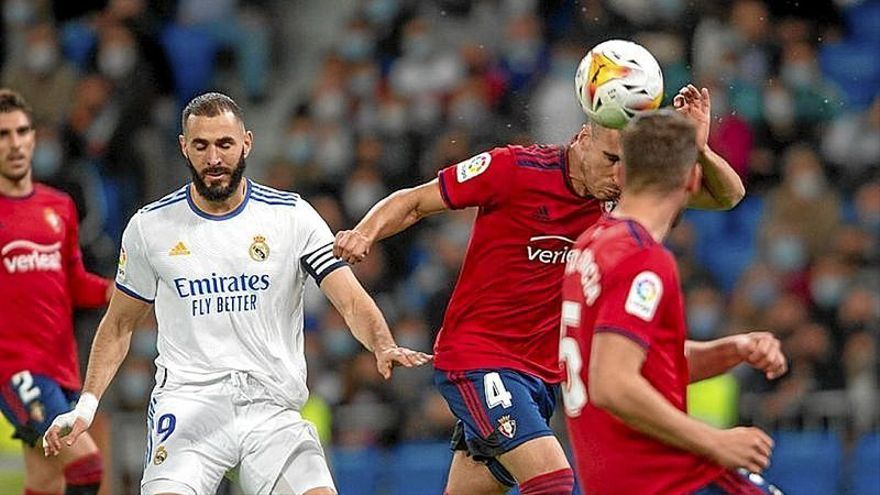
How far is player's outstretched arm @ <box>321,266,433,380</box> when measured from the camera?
25.4 feet

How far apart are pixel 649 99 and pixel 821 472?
6644 mm

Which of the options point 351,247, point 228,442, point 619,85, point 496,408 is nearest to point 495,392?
point 496,408

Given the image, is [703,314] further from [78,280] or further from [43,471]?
[43,471]

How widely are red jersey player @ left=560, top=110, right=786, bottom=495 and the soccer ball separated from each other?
154 centimetres

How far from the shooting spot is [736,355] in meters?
6.73

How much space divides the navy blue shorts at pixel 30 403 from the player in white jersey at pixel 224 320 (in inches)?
83.1

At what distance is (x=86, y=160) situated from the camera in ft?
52.6

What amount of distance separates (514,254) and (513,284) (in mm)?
141

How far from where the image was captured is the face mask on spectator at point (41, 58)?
17234 mm

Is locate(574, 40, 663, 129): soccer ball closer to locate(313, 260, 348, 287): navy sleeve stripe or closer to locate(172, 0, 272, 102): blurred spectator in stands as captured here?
locate(313, 260, 348, 287): navy sleeve stripe

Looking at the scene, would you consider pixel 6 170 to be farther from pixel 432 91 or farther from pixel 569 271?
pixel 432 91

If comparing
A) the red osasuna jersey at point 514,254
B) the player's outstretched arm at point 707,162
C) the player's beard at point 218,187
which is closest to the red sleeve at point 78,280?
the player's beard at point 218,187

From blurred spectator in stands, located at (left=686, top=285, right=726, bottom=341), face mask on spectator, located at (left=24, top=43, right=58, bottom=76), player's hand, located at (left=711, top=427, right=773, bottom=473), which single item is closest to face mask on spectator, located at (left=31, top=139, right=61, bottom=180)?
face mask on spectator, located at (left=24, top=43, right=58, bottom=76)

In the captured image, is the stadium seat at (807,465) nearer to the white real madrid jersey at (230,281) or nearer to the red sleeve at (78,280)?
the red sleeve at (78,280)
